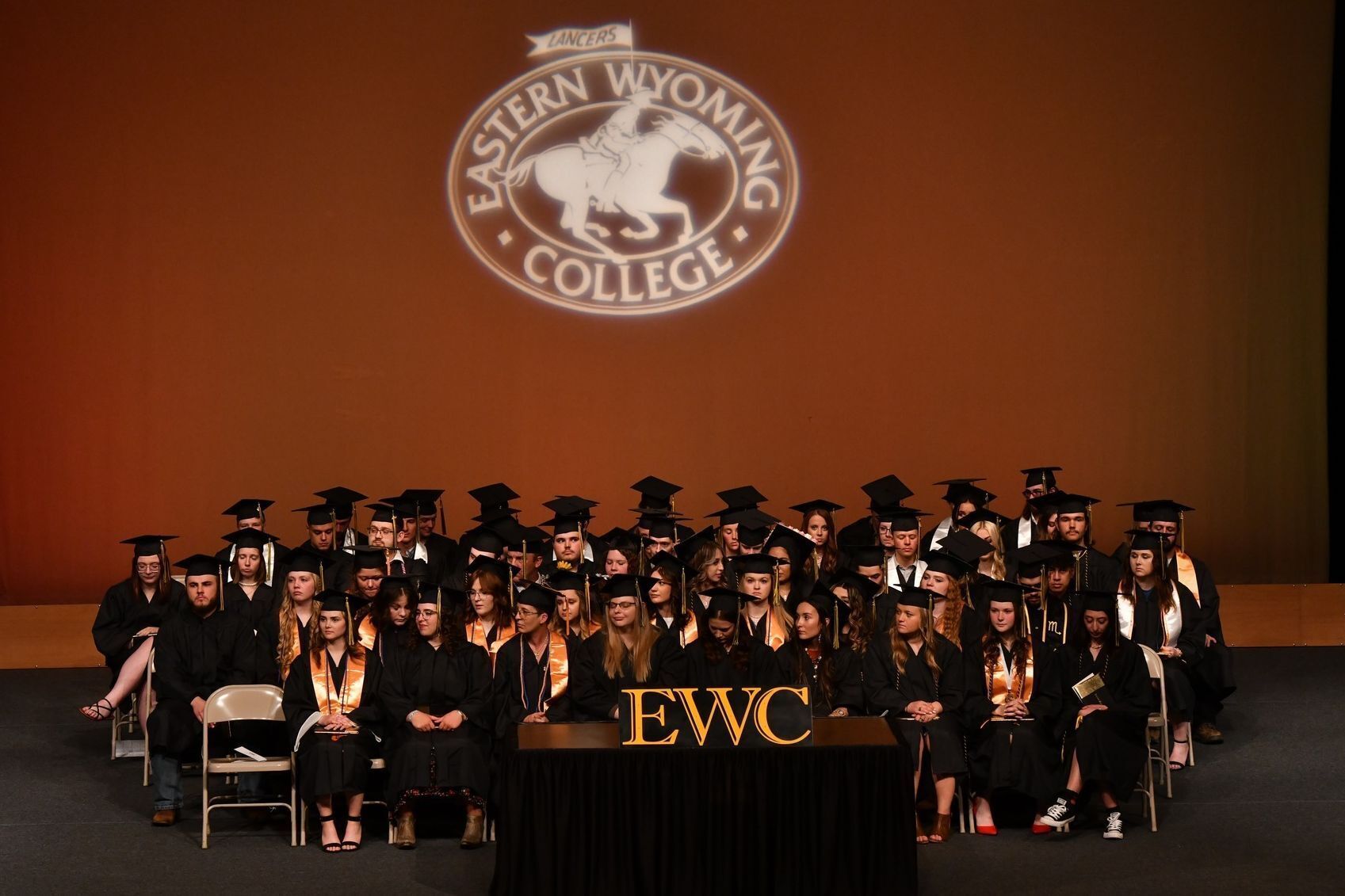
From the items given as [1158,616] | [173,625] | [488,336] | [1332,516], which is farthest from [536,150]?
[1332,516]

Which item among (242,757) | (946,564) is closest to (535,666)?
(242,757)

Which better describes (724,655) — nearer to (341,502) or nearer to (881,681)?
(881,681)

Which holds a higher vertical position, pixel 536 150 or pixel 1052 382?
Result: pixel 536 150

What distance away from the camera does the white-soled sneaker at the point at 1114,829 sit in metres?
6.25

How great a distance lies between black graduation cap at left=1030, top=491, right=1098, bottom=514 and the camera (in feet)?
26.3

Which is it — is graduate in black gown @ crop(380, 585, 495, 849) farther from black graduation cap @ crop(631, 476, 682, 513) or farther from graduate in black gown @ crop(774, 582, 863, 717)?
black graduation cap @ crop(631, 476, 682, 513)

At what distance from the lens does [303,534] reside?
33.4ft

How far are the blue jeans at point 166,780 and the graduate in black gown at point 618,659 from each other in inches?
65.7

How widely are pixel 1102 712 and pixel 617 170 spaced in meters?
5.04

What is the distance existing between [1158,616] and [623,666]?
2575 mm

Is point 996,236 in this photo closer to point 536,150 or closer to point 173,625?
point 536,150

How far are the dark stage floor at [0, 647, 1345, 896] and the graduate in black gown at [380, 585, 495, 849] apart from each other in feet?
0.65

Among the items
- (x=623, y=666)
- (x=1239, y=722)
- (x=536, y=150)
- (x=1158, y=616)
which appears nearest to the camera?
(x=623, y=666)

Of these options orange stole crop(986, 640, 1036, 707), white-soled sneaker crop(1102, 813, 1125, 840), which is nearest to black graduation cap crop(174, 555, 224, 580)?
orange stole crop(986, 640, 1036, 707)
